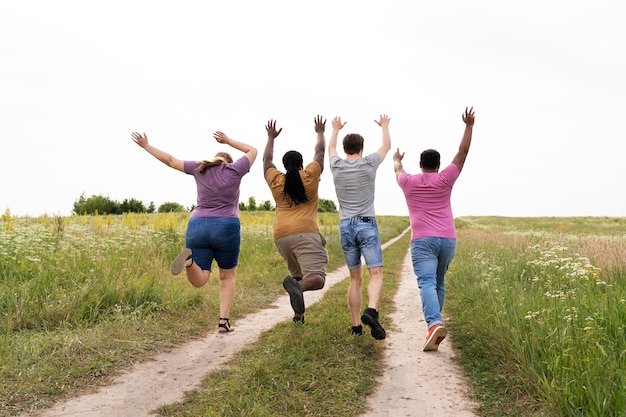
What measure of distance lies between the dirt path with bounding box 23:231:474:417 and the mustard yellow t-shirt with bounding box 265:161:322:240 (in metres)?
1.71

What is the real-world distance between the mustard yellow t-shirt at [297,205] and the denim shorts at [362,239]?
18.4 inches

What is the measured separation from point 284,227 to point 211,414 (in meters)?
2.75

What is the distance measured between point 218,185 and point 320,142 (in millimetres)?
1492

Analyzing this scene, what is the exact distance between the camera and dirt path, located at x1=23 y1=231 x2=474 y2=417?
438 cm

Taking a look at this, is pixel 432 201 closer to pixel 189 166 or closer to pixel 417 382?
pixel 417 382

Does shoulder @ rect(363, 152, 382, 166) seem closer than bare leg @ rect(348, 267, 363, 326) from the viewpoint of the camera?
Yes

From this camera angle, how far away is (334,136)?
21.3 feet

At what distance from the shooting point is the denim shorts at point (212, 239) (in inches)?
258

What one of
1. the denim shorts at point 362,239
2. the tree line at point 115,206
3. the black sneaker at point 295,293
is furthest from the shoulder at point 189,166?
the tree line at point 115,206

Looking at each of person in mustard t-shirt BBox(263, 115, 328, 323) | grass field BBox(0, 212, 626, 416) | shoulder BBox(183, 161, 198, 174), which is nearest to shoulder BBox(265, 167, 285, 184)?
person in mustard t-shirt BBox(263, 115, 328, 323)

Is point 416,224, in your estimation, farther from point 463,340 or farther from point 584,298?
point 584,298

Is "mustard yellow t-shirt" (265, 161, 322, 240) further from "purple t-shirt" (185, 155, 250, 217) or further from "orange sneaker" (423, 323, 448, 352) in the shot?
"orange sneaker" (423, 323, 448, 352)

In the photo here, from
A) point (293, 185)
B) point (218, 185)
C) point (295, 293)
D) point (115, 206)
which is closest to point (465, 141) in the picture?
point (293, 185)

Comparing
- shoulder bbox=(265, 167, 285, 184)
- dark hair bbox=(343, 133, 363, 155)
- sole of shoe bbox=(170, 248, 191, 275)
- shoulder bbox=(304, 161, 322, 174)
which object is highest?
dark hair bbox=(343, 133, 363, 155)
